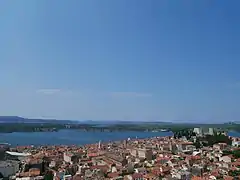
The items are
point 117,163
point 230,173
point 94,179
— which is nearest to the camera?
point 94,179

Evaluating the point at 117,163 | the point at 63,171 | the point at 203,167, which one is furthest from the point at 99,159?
the point at 203,167

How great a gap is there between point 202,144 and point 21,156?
42.6 ft

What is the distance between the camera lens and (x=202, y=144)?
23.4 meters

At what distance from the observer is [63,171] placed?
13570 mm

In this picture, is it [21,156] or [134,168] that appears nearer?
[134,168]

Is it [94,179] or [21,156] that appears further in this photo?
[21,156]

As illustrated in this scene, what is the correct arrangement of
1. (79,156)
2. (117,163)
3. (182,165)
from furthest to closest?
1. (79,156)
2. (117,163)
3. (182,165)

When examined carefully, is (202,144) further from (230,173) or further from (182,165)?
(230,173)

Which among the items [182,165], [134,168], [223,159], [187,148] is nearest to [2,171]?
[134,168]

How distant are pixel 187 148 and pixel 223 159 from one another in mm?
5674

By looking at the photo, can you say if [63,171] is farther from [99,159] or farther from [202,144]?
[202,144]

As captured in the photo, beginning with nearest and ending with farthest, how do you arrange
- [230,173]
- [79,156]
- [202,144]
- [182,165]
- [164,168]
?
1. [230,173]
2. [164,168]
3. [182,165]
4. [79,156]
5. [202,144]

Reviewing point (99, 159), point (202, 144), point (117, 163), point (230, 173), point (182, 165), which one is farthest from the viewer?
point (202, 144)

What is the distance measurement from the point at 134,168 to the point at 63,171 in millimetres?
3096
